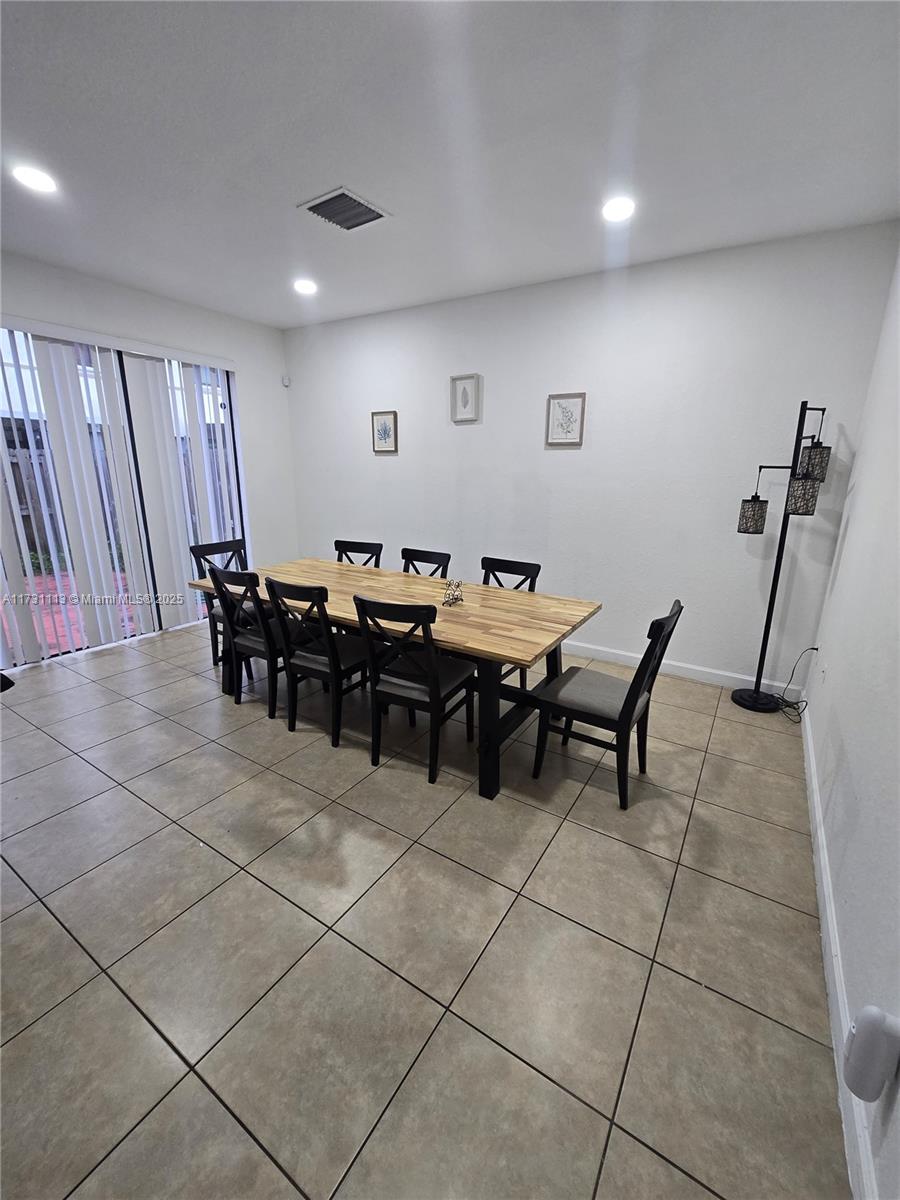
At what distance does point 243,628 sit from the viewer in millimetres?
3133

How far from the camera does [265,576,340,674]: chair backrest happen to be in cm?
245

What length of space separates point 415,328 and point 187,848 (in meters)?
4.15

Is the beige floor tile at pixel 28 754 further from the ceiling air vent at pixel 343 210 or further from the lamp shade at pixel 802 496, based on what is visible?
the lamp shade at pixel 802 496

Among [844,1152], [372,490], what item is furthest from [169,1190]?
[372,490]

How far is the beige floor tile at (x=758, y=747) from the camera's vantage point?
249 centimetres

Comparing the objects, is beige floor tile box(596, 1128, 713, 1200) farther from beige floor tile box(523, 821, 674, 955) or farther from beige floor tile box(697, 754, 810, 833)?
beige floor tile box(697, 754, 810, 833)

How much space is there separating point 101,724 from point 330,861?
1918mm

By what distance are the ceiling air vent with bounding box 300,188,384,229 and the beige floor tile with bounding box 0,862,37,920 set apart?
332cm

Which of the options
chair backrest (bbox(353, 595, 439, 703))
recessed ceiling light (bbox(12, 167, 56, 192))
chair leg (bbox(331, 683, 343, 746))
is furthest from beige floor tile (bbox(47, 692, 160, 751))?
recessed ceiling light (bbox(12, 167, 56, 192))

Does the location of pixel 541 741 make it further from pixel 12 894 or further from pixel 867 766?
pixel 12 894

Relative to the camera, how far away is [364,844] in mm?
1950

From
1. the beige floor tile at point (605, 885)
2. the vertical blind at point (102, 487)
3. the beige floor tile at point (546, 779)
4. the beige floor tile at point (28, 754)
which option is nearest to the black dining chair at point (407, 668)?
the beige floor tile at point (546, 779)

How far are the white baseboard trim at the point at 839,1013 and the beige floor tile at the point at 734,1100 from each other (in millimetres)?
35

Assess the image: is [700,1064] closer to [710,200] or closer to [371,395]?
[710,200]
